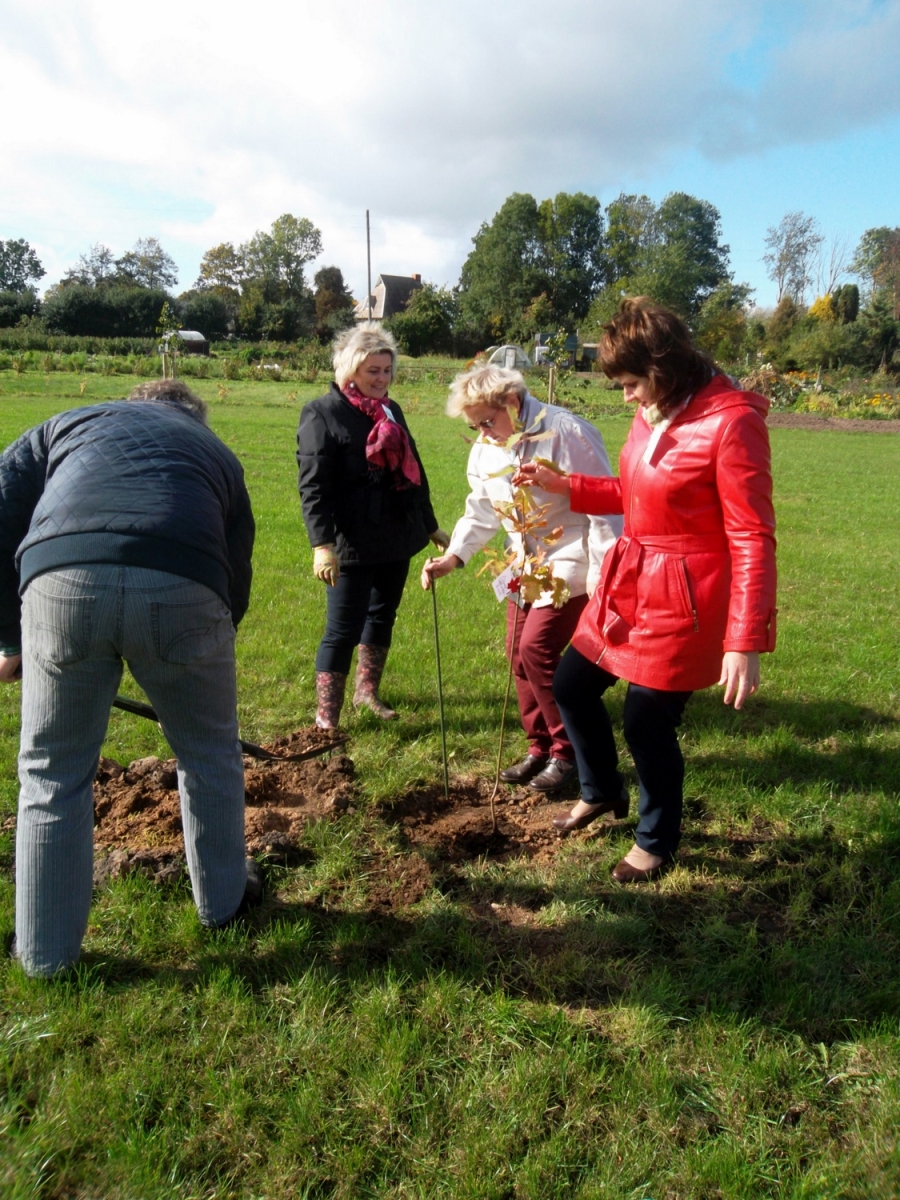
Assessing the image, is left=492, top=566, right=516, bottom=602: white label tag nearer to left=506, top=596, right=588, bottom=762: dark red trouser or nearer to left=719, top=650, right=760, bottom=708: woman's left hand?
left=506, top=596, right=588, bottom=762: dark red trouser

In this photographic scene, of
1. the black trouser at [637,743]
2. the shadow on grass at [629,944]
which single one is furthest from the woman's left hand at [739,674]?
the shadow on grass at [629,944]

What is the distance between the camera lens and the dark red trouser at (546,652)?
3.86 metres

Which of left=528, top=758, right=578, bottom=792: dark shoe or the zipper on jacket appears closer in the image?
the zipper on jacket

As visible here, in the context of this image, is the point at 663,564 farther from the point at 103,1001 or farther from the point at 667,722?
the point at 103,1001

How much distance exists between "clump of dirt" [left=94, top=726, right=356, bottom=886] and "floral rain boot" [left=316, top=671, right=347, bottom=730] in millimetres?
182

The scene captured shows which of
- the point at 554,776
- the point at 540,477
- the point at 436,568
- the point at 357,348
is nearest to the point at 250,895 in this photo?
the point at 554,776

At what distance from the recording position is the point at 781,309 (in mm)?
46656

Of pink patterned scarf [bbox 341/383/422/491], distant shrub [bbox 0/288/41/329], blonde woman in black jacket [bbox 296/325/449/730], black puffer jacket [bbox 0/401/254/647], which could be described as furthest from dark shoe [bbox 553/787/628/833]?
distant shrub [bbox 0/288/41/329]

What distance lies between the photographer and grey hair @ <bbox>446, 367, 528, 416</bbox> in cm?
363

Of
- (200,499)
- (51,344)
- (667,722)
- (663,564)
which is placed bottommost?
(667,722)

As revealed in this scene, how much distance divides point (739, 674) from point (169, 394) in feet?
6.89

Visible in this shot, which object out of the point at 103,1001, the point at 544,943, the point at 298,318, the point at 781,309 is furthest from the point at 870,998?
the point at 298,318

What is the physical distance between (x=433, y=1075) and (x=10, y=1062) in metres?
1.16

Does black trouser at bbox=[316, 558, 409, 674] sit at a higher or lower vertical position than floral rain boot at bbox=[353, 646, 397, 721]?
higher
